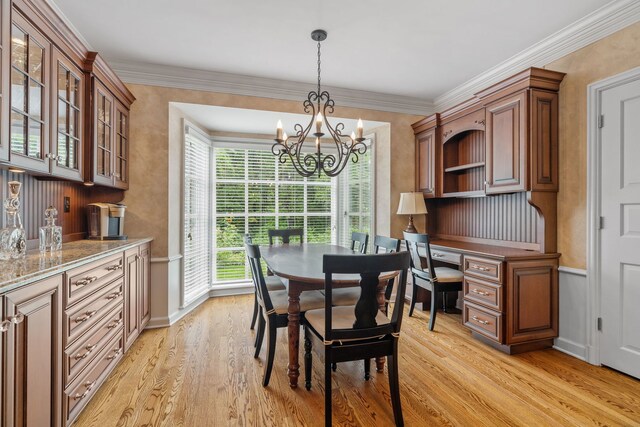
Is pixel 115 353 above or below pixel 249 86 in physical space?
below

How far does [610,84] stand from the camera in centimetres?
247

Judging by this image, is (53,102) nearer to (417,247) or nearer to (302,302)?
(302,302)

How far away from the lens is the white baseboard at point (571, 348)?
2657 mm

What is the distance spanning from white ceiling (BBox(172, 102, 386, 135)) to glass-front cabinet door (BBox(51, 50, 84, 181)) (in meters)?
1.16

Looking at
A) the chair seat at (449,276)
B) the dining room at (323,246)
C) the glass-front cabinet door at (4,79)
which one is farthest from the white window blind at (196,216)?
the chair seat at (449,276)

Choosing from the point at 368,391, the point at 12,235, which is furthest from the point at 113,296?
the point at 368,391

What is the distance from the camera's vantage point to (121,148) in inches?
124

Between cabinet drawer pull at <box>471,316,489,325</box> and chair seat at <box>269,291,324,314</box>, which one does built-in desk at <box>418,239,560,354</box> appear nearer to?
cabinet drawer pull at <box>471,316,489,325</box>

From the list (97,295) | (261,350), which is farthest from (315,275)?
(97,295)

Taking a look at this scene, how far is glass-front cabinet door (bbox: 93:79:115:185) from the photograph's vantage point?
261cm

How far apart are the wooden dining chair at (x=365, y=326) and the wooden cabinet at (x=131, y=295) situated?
65.7 inches

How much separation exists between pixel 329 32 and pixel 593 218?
2615 mm

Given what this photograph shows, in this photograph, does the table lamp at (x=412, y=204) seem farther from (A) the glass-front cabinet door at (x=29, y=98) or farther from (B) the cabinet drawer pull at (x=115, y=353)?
(A) the glass-front cabinet door at (x=29, y=98)

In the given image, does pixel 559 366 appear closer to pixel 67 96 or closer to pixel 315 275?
pixel 315 275
